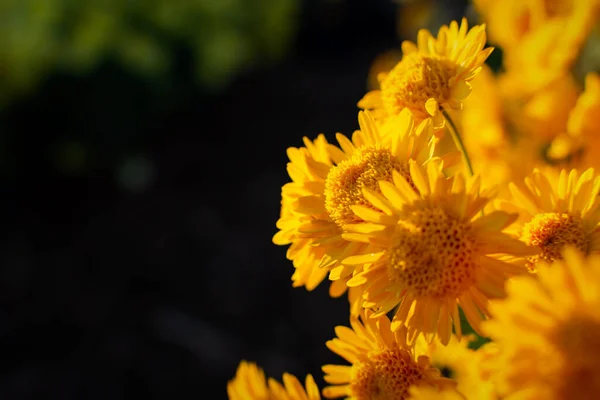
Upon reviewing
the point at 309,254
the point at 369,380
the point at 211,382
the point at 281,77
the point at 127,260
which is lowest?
the point at 369,380

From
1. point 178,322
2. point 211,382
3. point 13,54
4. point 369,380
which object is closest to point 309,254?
point 369,380

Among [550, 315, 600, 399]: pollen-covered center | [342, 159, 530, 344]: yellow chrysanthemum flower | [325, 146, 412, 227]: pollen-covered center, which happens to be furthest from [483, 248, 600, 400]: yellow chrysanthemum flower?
[325, 146, 412, 227]: pollen-covered center

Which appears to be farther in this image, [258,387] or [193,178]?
[193,178]

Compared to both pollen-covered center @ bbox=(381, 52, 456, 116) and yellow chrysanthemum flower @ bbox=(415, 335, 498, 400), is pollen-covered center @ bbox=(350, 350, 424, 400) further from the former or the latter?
pollen-covered center @ bbox=(381, 52, 456, 116)

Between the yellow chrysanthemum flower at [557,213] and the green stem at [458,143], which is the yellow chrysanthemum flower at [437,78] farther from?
the yellow chrysanthemum flower at [557,213]

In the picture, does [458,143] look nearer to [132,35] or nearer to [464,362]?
[464,362]

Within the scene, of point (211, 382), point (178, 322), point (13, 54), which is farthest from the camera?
point (13, 54)

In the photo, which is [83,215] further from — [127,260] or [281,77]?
[281,77]

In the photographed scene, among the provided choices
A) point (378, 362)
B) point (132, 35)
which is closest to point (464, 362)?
point (378, 362)
